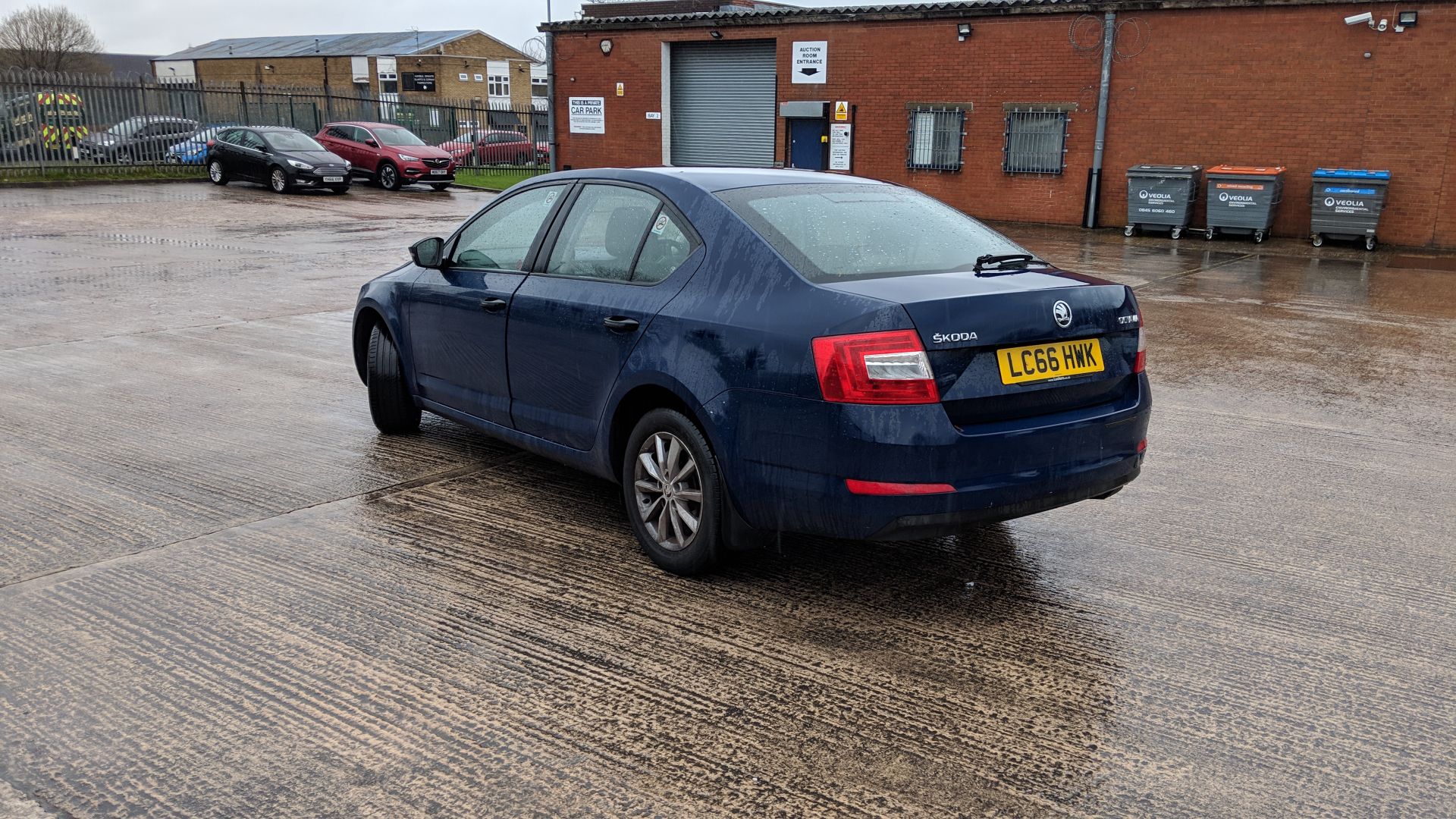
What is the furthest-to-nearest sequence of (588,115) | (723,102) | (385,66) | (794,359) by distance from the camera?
1. (385,66)
2. (588,115)
3. (723,102)
4. (794,359)

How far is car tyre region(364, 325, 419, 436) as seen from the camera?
593 cm

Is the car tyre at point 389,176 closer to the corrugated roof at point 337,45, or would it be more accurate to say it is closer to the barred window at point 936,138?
the barred window at point 936,138

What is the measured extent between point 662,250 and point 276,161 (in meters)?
23.4

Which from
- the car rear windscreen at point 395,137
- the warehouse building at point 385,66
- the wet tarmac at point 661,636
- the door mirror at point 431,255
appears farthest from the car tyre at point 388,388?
the warehouse building at point 385,66

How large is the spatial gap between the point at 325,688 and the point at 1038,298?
257 cm

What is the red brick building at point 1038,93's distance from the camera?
18672mm

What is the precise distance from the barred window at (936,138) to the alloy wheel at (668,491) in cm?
2024

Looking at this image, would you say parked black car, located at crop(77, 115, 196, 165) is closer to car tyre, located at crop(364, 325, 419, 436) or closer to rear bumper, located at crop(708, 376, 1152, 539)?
car tyre, located at crop(364, 325, 419, 436)

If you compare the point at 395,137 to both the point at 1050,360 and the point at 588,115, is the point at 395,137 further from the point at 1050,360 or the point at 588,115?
the point at 1050,360

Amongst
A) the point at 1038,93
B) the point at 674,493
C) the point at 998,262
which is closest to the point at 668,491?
the point at 674,493

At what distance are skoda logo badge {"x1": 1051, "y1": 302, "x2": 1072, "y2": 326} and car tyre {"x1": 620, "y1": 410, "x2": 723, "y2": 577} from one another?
4.11 ft

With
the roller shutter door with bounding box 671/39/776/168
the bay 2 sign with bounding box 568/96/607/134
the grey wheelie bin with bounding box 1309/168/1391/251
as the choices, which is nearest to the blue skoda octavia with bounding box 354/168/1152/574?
the grey wheelie bin with bounding box 1309/168/1391/251

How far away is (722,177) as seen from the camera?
4594mm

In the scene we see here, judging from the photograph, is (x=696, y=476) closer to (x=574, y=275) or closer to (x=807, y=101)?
(x=574, y=275)
